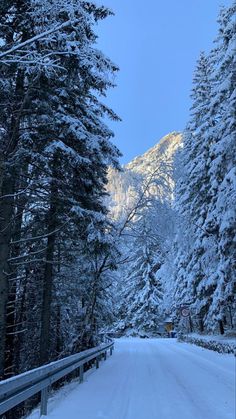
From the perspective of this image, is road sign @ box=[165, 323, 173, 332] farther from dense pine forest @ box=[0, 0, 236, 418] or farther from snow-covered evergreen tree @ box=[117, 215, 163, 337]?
dense pine forest @ box=[0, 0, 236, 418]

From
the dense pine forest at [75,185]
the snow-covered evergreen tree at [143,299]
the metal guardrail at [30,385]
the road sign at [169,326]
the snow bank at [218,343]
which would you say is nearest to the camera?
the metal guardrail at [30,385]

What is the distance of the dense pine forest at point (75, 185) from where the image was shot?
324 inches

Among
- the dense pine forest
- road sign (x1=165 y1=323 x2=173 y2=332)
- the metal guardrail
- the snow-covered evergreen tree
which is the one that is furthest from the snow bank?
road sign (x1=165 y1=323 x2=173 y2=332)

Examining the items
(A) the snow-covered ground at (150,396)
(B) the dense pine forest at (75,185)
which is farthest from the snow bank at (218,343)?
(A) the snow-covered ground at (150,396)

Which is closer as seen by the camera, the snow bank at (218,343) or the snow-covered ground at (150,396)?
the snow-covered ground at (150,396)

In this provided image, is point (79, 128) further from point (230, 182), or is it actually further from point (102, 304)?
A: point (102, 304)

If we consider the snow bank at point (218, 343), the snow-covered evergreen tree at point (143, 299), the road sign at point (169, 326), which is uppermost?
the snow-covered evergreen tree at point (143, 299)

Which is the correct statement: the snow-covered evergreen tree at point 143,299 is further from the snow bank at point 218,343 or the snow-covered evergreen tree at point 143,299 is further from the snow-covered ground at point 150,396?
the snow-covered ground at point 150,396

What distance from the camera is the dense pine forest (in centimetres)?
823

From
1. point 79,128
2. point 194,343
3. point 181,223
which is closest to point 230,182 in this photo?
point 79,128

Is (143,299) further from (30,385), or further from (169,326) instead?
(30,385)

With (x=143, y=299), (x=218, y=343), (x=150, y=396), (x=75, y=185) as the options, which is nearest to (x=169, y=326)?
(x=143, y=299)

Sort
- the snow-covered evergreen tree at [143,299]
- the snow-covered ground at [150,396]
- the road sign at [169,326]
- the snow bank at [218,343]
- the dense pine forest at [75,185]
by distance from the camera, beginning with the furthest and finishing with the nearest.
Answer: the road sign at [169,326]
the snow-covered evergreen tree at [143,299]
the snow bank at [218,343]
the dense pine forest at [75,185]
the snow-covered ground at [150,396]

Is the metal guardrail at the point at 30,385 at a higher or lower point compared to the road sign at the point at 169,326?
lower
